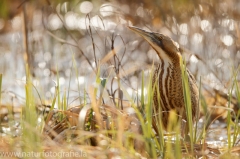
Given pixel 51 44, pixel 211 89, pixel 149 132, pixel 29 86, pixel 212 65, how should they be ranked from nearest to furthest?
pixel 149 132, pixel 29 86, pixel 211 89, pixel 212 65, pixel 51 44

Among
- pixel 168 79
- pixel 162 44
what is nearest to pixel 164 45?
pixel 162 44

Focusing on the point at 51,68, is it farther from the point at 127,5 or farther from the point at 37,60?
the point at 127,5

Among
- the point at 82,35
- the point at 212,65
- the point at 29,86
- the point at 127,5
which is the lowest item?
the point at 29,86

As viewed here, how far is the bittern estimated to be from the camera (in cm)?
342

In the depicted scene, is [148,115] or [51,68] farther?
[51,68]

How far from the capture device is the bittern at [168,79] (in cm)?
342

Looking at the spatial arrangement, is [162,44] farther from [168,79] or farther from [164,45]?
[168,79]

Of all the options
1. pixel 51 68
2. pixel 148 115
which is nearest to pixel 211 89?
pixel 51 68

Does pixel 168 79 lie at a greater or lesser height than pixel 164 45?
lesser

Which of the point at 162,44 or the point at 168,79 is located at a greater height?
the point at 162,44

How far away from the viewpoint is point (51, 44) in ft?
20.7

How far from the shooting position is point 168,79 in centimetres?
345

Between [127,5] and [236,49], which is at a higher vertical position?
[127,5]

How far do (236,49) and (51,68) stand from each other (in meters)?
1.59
